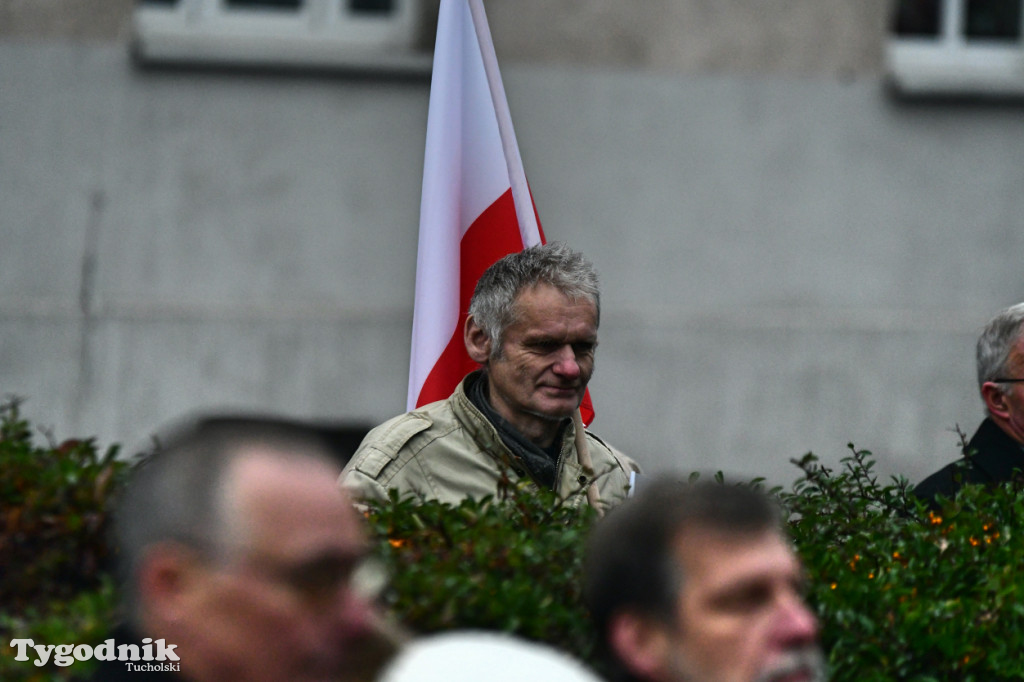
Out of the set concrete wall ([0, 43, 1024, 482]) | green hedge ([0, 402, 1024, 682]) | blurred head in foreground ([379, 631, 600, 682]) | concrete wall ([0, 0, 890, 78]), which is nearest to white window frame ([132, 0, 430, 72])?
concrete wall ([0, 43, 1024, 482])

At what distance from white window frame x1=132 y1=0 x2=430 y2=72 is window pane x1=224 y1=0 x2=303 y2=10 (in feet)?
0.06

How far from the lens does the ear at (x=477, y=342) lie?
4121 millimetres

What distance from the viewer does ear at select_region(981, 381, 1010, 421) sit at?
4321 millimetres

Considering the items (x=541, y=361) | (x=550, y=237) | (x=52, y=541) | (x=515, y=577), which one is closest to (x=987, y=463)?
(x=541, y=361)

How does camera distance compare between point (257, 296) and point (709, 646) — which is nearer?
point (709, 646)

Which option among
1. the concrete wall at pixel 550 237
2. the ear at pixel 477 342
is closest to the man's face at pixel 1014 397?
the ear at pixel 477 342

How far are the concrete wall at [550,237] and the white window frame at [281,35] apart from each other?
134 millimetres

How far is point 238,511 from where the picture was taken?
1.77 meters

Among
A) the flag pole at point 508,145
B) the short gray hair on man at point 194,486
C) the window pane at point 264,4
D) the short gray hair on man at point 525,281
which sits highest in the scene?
the window pane at point 264,4

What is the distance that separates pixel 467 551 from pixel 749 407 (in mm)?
5646

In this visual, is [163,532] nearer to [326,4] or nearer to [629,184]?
[629,184]

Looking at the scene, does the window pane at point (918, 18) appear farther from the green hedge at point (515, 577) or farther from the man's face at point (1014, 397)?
the green hedge at point (515, 577)

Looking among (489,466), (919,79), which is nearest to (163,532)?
(489,466)

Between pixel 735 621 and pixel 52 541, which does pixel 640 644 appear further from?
pixel 52 541
